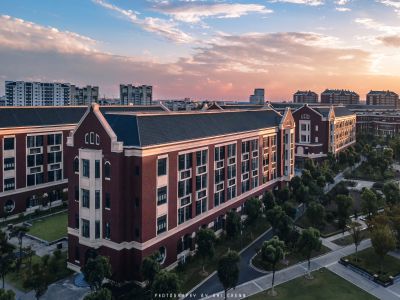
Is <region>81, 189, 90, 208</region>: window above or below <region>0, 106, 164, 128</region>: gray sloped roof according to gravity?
below

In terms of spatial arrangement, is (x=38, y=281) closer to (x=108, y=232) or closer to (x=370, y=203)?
(x=108, y=232)

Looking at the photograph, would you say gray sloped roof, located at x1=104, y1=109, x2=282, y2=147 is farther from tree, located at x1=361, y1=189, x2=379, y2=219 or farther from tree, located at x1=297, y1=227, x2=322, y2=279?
tree, located at x1=361, y1=189, x2=379, y2=219

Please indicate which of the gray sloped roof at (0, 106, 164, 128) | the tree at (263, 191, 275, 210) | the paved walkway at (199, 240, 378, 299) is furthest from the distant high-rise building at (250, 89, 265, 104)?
the paved walkway at (199, 240, 378, 299)

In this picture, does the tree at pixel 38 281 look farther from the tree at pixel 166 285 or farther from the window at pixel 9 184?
the window at pixel 9 184

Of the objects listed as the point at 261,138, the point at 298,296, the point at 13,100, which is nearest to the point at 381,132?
the point at 261,138

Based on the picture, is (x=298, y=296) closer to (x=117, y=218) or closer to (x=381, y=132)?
(x=117, y=218)

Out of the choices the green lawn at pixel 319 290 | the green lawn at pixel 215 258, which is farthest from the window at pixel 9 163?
the green lawn at pixel 319 290
